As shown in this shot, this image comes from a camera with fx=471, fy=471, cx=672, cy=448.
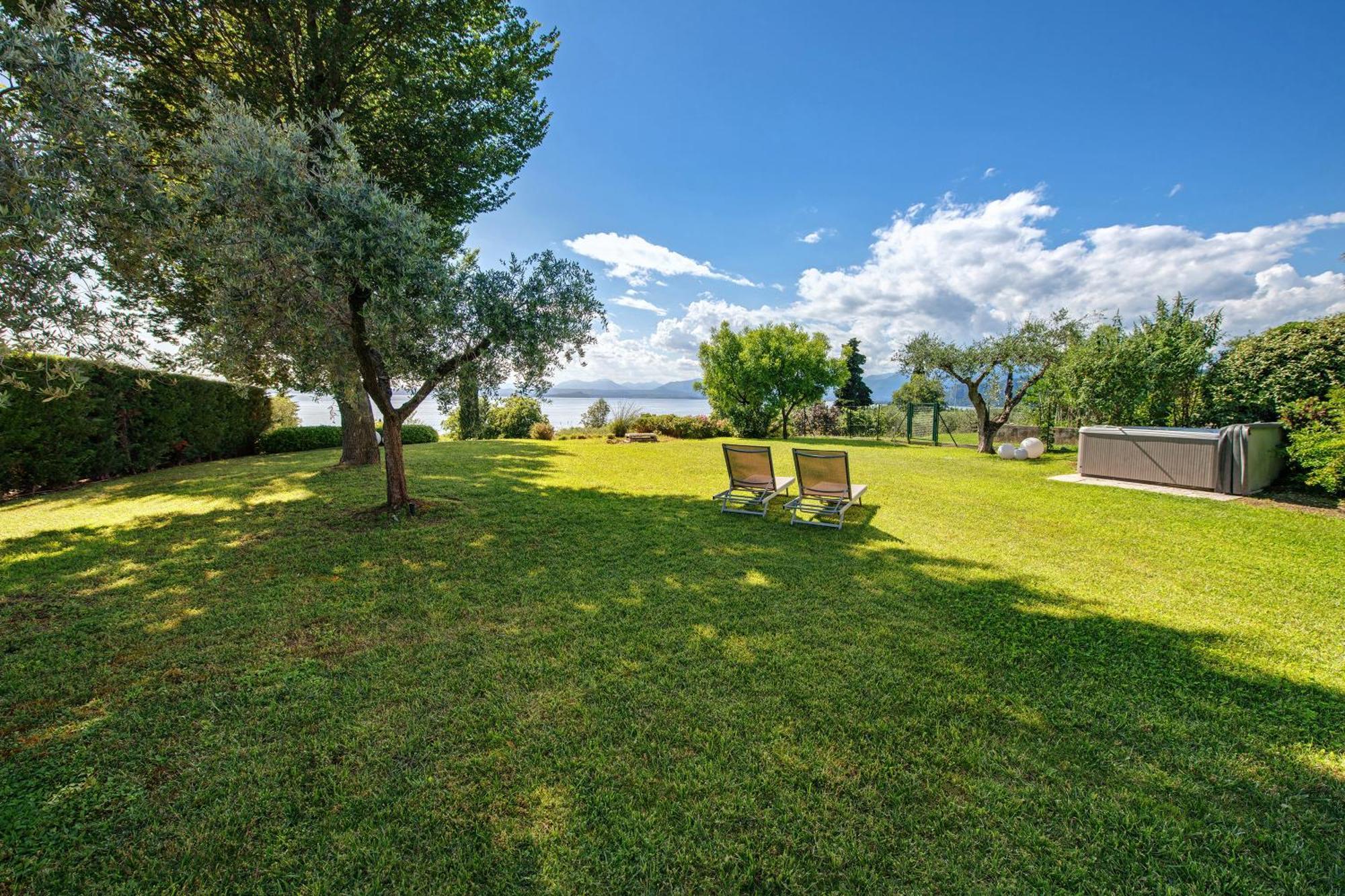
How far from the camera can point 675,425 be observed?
24156 mm

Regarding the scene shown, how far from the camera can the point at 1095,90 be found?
1098cm

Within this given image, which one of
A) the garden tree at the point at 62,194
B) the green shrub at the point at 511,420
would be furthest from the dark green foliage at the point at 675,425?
the garden tree at the point at 62,194

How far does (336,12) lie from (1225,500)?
17212 mm

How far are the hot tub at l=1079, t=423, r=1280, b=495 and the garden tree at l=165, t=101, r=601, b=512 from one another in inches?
441

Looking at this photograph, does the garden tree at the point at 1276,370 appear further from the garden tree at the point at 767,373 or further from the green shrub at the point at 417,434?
the green shrub at the point at 417,434

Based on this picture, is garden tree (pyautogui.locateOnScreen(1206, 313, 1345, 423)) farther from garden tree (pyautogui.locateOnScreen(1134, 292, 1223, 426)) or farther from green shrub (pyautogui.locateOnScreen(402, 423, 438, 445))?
green shrub (pyautogui.locateOnScreen(402, 423, 438, 445))

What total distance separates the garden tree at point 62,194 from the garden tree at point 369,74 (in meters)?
2.13

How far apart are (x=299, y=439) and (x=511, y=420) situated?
915cm

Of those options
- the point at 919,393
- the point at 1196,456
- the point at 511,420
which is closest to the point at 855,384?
the point at 919,393

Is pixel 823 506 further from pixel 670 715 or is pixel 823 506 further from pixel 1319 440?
pixel 1319 440

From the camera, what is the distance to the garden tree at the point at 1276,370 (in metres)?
8.55

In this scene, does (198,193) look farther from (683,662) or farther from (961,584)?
(961,584)

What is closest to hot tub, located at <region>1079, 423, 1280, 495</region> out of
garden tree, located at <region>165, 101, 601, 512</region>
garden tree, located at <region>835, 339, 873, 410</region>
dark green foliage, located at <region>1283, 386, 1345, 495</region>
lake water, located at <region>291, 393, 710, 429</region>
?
dark green foliage, located at <region>1283, 386, 1345, 495</region>

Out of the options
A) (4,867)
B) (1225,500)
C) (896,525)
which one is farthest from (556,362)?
(1225,500)
